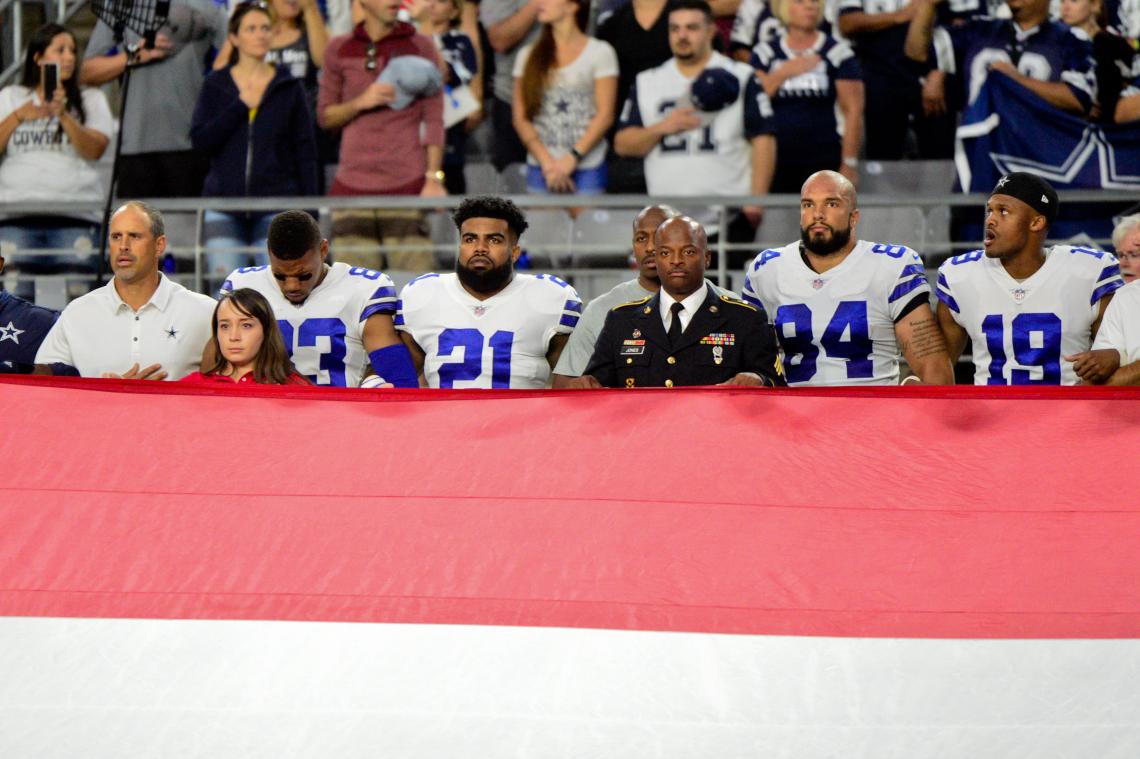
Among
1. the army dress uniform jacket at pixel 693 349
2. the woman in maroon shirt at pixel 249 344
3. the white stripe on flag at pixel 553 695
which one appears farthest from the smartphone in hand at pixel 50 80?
the white stripe on flag at pixel 553 695

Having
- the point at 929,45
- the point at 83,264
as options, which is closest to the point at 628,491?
the point at 929,45

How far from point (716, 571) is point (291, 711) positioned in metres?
0.87

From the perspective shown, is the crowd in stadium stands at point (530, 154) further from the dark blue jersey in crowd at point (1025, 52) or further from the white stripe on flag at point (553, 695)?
the white stripe on flag at point (553, 695)

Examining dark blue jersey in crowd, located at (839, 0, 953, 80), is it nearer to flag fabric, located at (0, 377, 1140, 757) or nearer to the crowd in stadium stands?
the crowd in stadium stands

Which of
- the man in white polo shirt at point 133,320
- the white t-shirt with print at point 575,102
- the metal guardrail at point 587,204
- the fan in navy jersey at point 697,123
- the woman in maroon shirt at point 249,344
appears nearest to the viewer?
the woman in maroon shirt at point 249,344

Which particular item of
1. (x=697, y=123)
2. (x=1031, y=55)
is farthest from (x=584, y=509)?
(x=1031, y=55)

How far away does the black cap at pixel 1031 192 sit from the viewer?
15.8ft

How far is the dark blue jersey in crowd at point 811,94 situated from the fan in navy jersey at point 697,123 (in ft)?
0.37

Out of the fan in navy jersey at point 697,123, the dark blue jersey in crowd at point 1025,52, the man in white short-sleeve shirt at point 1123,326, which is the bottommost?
the man in white short-sleeve shirt at point 1123,326

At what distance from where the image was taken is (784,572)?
10.0ft

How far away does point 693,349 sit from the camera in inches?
174

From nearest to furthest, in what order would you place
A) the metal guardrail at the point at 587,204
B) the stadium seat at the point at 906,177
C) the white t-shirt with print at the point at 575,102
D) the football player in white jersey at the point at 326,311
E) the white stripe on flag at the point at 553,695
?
the white stripe on flag at the point at 553,695, the football player in white jersey at the point at 326,311, the metal guardrail at the point at 587,204, the white t-shirt with print at the point at 575,102, the stadium seat at the point at 906,177

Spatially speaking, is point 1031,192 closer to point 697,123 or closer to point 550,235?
point 697,123

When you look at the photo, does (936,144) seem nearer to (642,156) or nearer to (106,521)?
(642,156)
